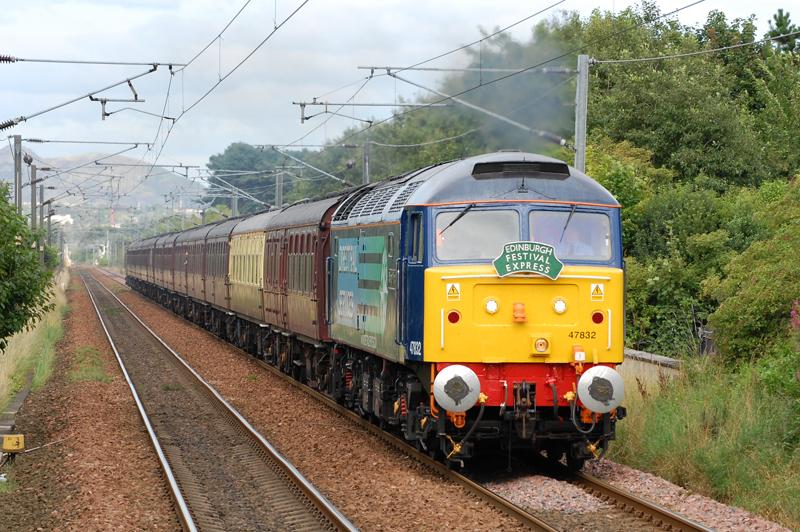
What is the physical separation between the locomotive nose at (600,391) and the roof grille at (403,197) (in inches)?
111

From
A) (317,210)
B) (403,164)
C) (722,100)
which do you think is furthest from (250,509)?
(403,164)

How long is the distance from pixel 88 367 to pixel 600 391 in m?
16.2

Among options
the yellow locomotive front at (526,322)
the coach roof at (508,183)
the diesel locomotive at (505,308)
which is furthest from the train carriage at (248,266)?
the yellow locomotive front at (526,322)

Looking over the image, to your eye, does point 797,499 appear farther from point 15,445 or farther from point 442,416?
point 15,445

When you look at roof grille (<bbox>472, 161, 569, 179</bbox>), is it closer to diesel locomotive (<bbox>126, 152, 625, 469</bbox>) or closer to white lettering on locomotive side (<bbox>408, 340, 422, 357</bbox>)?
diesel locomotive (<bbox>126, 152, 625, 469</bbox>)

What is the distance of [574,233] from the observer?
1221 cm

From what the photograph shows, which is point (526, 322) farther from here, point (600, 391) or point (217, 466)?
point (217, 466)

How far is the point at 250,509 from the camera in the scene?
37.1ft

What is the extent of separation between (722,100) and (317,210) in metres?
22.8

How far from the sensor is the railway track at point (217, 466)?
35.3ft

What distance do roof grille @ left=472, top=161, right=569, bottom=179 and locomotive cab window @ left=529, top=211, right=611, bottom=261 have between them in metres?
0.49

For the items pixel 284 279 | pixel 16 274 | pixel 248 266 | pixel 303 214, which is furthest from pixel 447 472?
pixel 248 266

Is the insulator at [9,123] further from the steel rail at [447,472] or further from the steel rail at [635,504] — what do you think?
the steel rail at [635,504]

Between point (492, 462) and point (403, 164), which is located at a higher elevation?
point (403, 164)
